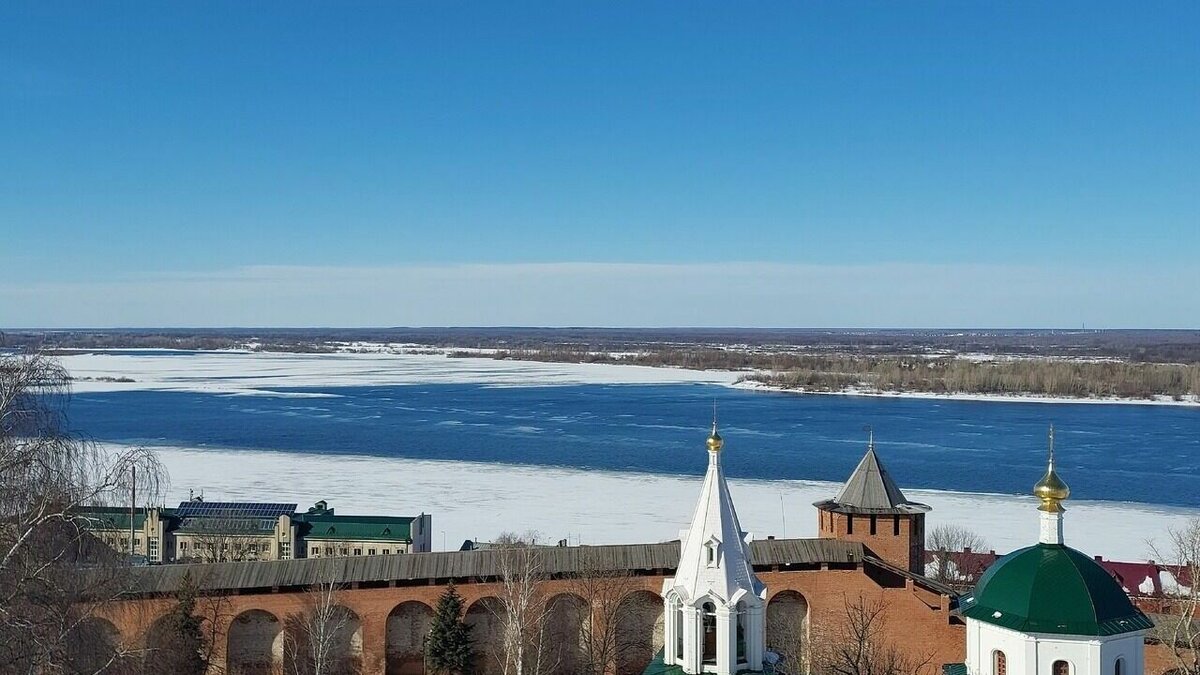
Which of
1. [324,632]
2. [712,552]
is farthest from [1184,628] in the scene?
[324,632]

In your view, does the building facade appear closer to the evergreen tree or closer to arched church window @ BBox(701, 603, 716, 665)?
the evergreen tree

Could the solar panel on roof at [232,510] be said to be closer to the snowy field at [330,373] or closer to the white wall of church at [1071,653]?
the white wall of church at [1071,653]

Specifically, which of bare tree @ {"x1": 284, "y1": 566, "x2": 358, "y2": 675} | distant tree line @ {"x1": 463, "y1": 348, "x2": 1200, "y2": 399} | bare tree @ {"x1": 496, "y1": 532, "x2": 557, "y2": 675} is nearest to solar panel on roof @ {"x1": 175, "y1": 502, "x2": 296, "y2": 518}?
bare tree @ {"x1": 284, "y1": 566, "x2": 358, "y2": 675}

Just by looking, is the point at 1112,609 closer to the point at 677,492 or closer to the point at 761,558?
the point at 761,558

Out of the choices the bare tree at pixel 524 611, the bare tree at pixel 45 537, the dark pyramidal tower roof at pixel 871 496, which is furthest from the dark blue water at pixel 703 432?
the bare tree at pixel 45 537

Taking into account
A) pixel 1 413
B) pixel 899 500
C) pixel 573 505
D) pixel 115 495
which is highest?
pixel 1 413

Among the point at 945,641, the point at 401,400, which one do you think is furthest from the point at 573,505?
the point at 401,400
